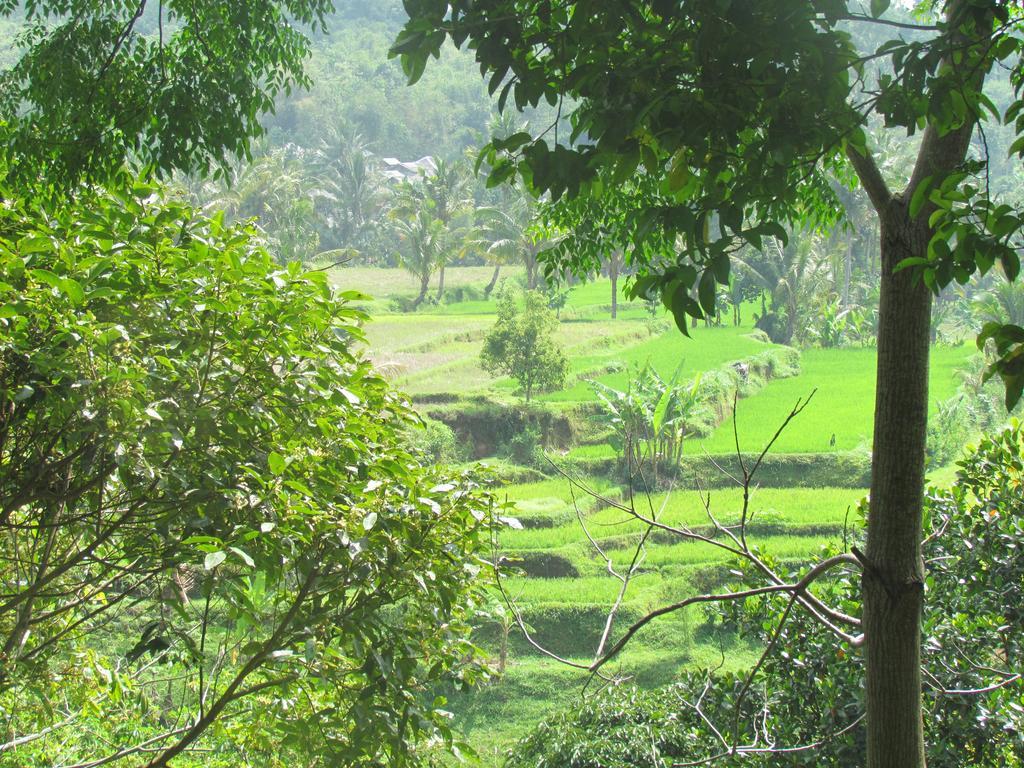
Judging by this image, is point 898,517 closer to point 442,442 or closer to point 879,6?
point 879,6

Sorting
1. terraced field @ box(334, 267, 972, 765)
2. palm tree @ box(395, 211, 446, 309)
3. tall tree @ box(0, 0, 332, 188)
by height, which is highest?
palm tree @ box(395, 211, 446, 309)

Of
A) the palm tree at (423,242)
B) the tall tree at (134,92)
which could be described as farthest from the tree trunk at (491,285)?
the tall tree at (134,92)

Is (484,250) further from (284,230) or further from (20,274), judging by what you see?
(20,274)

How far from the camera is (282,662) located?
236cm

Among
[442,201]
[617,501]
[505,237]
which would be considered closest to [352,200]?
[442,201]

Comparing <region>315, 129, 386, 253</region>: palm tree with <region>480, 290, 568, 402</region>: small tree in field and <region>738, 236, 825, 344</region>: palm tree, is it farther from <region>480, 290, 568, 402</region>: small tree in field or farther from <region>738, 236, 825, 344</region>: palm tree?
<region>480, 290, 568, 402</region>: small tree in field

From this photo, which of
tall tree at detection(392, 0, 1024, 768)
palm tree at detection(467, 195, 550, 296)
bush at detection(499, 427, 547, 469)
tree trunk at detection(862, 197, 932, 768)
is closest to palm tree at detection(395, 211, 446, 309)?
palm tree at detection(467, 195, 550, 296)

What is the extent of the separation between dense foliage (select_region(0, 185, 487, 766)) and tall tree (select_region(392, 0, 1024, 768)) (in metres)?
0.97

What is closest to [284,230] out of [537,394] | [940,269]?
[537,394]

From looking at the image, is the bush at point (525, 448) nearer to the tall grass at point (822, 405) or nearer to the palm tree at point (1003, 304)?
the tall grass at point (822, 405)

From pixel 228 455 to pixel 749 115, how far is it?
147cm

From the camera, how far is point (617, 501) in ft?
24.7

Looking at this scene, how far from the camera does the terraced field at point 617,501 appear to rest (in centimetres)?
1002

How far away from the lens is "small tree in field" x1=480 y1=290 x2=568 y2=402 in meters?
15.8
